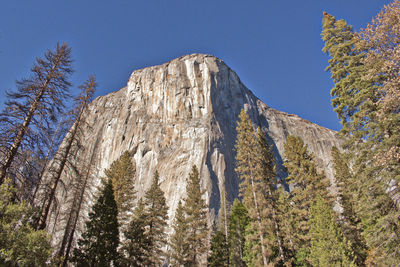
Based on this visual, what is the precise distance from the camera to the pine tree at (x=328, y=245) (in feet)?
49.5

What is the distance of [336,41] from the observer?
17188 millimetres

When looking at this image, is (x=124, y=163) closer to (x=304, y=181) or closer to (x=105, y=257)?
(x=105, y=257)

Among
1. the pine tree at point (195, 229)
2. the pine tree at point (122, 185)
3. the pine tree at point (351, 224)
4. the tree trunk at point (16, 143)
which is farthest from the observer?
the pine tree at point (195, 229)

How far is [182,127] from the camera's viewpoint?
236 feet

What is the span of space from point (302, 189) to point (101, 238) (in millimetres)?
17119

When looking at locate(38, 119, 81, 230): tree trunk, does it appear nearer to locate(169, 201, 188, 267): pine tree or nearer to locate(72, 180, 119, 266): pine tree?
locate(72, 180, 119, 266): pine tree

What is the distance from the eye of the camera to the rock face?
203 feet

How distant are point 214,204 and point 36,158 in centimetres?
4704

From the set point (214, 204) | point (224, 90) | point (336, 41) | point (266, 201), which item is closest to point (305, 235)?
point (266, 201)

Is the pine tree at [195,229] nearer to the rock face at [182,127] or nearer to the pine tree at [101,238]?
the pine tree at [101,238]

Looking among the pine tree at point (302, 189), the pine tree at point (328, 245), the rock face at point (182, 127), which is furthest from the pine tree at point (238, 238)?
the rock face at point (182, 127)

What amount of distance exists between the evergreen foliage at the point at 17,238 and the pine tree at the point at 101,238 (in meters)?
8.09

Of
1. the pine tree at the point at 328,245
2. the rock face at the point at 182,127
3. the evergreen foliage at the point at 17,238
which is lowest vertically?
the evergreen foliage at the point at 17,238

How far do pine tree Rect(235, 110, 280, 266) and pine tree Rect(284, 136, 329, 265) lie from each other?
2.11 metres
